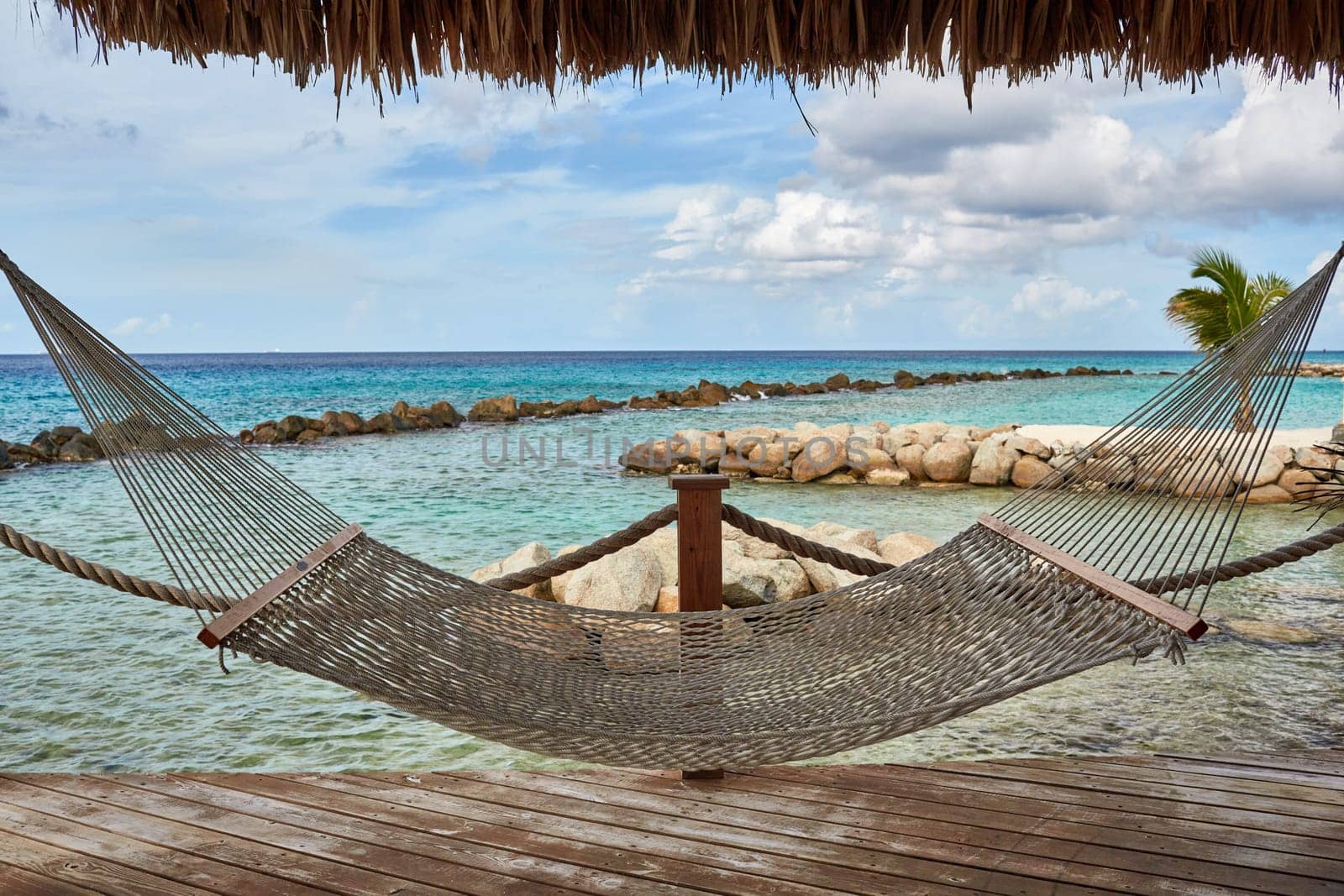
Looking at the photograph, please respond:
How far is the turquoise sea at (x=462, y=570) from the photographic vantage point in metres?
2.50

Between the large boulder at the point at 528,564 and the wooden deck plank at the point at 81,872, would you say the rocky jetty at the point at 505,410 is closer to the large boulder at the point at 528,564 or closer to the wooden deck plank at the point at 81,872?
the large boulder at the point at 528,564

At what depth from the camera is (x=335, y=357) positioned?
31422 mm

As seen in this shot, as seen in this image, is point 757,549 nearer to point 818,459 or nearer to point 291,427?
point 818,459

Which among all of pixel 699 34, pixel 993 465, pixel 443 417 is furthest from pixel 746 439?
pixel 699 34

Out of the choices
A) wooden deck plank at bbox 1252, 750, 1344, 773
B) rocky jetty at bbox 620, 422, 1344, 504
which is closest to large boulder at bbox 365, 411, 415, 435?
rocky jetty at bbox 620, 422, 1344, 504

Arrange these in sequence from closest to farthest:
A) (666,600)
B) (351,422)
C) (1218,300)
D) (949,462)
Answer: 1. (666,600)
2. (949,462)
3. (1218,300)
4. (351,422)

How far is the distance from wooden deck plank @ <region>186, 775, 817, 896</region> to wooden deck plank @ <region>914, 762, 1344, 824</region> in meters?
0.60

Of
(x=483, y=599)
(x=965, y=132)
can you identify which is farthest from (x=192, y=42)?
(x=965, y=132)

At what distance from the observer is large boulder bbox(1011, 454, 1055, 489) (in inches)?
273

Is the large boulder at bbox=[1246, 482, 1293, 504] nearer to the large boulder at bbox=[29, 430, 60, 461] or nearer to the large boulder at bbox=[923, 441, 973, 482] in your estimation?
the large boulder at bbox=[923, 441, 973, 482]

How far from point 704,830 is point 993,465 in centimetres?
597

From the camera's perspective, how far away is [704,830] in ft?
A: 5.12

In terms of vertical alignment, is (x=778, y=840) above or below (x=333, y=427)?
below

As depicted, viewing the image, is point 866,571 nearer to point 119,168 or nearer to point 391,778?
point 391,778
